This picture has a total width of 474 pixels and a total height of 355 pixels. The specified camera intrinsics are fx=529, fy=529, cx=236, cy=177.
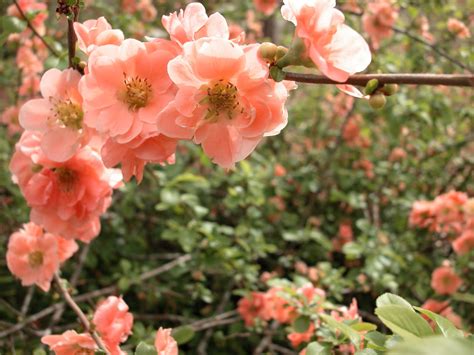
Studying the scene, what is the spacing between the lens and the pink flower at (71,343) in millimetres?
933

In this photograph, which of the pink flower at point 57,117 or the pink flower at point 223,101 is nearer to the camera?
the pink flower at point 223,101

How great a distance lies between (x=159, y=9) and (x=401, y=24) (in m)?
1.37

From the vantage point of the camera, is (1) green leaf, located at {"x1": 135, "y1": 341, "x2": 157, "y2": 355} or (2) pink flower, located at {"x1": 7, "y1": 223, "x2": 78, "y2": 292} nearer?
(1) green leaf, located at {"x1": 135, "y1": 341, "x2": 157, "y2": 355}

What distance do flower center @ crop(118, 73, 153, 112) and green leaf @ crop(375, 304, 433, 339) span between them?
1.40 feet

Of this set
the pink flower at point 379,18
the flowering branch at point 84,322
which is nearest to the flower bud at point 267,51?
the flowering branch at point 84,322

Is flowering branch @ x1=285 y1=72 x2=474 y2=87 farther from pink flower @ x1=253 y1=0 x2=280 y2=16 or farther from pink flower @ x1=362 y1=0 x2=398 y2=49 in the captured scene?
pink flower @ x1=253 y1=0 x2=280 y2=16

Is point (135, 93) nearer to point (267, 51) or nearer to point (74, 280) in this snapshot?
point (267, 51)

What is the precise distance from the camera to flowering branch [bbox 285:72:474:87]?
637 mm

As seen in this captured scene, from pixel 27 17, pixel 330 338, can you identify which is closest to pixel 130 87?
pixel 330 338

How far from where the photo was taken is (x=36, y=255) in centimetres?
118

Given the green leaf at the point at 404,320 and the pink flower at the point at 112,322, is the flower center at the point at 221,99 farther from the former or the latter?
the pink flower at the point at 112,322

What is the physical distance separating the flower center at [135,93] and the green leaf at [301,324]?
2.41 feet

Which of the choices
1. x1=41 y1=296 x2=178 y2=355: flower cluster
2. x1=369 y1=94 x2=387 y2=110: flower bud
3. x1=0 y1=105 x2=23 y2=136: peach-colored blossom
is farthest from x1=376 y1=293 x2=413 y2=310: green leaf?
x1=0 y1=105 x2=23 y2=136: peach-colored blossom

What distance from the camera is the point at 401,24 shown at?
104 inches
